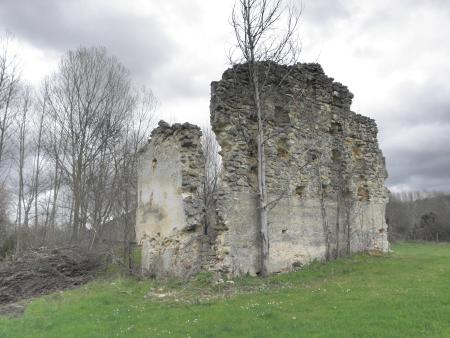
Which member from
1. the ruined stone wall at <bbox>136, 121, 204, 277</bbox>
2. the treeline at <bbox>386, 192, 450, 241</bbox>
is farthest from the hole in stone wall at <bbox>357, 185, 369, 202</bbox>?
the treeline at <bbox>386, 192, 450, 241</bbox>

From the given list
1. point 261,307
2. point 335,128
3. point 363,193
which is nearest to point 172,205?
point 261,307

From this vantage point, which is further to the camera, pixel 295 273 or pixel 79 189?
pixel 79 189

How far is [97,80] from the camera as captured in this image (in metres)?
24.2

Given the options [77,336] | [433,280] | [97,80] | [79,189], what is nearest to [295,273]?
[433,280]

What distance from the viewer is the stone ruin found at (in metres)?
12.2

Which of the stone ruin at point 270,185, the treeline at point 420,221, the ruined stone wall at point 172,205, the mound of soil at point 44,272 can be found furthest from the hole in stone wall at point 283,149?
the treeline at point 420,221

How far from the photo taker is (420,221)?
47.7m

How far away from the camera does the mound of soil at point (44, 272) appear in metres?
13.5

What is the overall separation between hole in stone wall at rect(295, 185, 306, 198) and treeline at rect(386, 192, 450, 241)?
23400 millimetres

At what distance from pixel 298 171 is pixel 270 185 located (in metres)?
1.35

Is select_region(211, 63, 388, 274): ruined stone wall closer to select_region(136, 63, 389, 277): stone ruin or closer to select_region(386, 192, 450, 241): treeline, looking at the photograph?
select_region(136, 63, 389, 277): stone ruin

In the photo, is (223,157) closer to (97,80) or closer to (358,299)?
(358,299)

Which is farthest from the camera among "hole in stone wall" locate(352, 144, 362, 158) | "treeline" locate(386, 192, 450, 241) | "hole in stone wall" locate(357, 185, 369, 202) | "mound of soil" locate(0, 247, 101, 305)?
"treeline" locate(386, 192, 450, 241)

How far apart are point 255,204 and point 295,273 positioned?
7.51 feet
